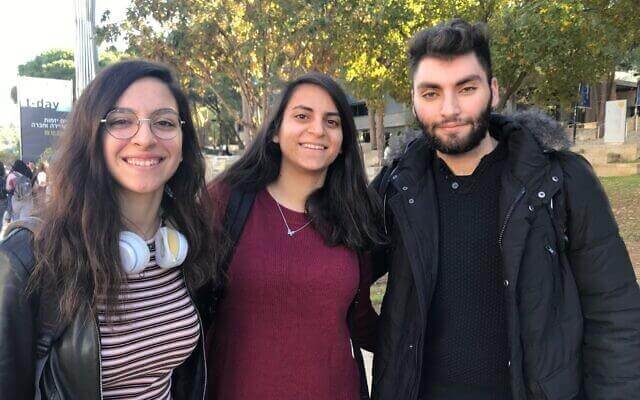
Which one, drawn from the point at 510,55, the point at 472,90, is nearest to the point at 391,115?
the point at 510,55

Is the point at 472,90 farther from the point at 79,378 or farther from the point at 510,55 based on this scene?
the point at 510,55

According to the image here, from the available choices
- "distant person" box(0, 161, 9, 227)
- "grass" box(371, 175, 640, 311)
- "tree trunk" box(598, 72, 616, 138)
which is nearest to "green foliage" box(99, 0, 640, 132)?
"grass" box(371, 175, 640, 311)

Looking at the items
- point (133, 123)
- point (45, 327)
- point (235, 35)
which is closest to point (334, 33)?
point (235, 35)

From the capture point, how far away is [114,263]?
1.80 m

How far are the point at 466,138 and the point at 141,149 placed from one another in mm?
1359

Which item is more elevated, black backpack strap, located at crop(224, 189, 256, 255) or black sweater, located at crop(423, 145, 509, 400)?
black backpack strap, located at crop(224, 189, 256, 255)

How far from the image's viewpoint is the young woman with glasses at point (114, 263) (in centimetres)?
166

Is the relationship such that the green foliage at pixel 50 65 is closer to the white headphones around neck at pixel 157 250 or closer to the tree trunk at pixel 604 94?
the tree trunk at pixel 604 94

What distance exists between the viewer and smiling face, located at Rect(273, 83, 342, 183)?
258 centimetres

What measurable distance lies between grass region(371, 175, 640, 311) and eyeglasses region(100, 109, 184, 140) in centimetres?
438

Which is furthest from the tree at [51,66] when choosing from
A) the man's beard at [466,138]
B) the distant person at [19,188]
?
the man's beard at [466,138]

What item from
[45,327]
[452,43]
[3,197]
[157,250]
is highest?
[452,43]

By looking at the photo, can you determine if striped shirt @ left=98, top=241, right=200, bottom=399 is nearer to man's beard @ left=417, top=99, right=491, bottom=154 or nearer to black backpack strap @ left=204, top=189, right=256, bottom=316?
black backpack strap @ left=204, top=189, right=256, bottom=316

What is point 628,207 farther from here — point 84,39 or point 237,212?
point 237,212
